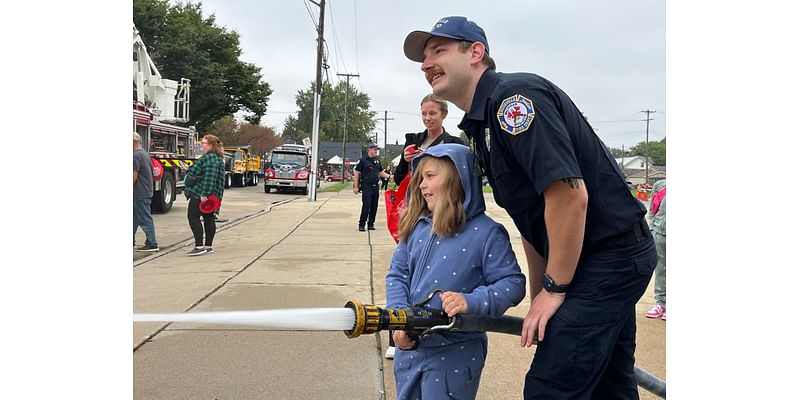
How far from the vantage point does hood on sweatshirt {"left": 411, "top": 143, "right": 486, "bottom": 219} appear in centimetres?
222

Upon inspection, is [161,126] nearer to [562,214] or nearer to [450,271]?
[450,271]

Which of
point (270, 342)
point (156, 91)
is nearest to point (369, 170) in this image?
point (270, 342)

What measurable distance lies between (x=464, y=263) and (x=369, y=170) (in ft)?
31.5

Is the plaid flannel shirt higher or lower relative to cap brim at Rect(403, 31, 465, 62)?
lower

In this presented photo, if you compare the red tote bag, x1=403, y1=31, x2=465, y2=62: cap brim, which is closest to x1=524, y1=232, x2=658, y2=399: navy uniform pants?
x1=403, y1=31, x2=465, y2=62: cap brim

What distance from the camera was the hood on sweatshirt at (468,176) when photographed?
87.6 inches

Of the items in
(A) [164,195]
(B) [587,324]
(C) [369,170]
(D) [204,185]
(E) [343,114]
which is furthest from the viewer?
(E) [343,114]

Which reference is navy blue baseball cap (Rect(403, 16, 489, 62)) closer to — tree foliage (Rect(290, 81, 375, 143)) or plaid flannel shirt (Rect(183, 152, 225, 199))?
plaid flannel shirt (Rect(183, 152, 225, 199))

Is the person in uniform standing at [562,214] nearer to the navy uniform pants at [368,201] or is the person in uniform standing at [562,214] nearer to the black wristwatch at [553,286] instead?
the black wristwatch at [553,286]

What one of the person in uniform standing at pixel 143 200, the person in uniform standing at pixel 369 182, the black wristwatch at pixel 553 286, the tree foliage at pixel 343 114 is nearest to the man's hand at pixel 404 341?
the black wristwatch at pixel 553 286

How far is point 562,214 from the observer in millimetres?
1726

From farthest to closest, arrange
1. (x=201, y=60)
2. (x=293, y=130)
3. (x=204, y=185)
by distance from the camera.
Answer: (x=293, y=130)
(x=201, y=60)
(x=204, y=185)

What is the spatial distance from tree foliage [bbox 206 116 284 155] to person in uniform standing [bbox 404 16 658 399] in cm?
5610
